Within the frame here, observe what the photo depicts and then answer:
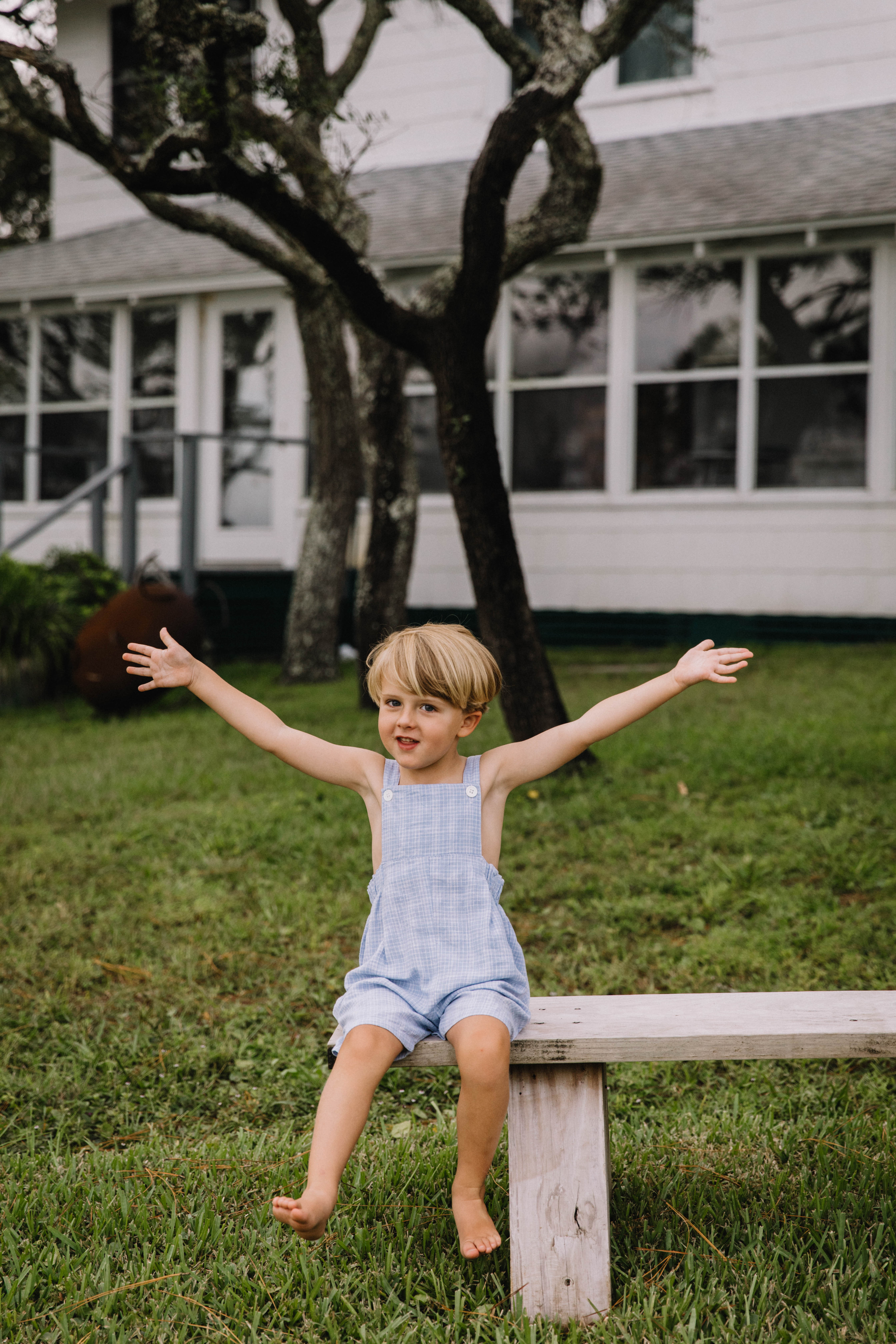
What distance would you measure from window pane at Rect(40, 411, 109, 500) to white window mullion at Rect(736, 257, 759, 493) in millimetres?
7314

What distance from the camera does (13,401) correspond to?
1495cm

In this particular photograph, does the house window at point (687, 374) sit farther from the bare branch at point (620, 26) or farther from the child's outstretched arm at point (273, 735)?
the child's outstretched arm at point (273, 735)

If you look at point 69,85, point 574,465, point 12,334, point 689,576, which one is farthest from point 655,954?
point 12,334

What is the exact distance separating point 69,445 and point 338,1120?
13.5m

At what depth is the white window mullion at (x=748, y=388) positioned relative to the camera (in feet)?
A: 35.4

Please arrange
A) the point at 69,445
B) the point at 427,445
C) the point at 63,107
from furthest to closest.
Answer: the point at 69,445 < the point at 427,445 < the point at 63,107

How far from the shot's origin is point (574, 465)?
11.7 m

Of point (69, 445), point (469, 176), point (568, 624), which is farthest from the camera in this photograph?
point (69, 445)

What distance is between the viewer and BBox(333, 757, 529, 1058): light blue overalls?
2352 millimetres

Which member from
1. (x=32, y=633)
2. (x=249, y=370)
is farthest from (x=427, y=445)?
(x=32, y=633)

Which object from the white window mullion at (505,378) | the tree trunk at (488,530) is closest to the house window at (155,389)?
the white window mullion at (505,378)

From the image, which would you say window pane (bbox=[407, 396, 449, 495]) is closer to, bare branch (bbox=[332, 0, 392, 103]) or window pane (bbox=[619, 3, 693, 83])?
bare branch (bbox=[332, 0, 392, 103])

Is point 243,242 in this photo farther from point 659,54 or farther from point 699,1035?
point 659,54

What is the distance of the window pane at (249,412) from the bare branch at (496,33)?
6.86 metres
